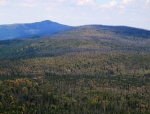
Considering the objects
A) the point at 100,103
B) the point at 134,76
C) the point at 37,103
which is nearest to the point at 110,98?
the point at 100,103

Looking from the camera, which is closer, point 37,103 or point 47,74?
point 37,103

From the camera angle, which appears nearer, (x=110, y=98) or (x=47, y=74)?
(x=110, y=98)

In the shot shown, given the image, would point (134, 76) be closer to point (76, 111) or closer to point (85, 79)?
point (85, 79)

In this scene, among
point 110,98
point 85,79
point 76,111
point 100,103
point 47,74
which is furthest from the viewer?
point 47,74

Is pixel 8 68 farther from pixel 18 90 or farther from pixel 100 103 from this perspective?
pixel 100 103

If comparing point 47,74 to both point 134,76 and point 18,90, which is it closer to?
point 18,90

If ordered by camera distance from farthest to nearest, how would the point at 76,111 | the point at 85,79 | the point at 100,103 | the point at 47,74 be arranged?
the point at 47,74 → the point at 85,79 → the point at 100,103 → the point at 76,111

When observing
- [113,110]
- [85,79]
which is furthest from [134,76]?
[113,110]

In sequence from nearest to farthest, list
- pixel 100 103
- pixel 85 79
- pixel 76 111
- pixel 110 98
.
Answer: pixel 76 111
pixel 100 103
pixel 110 98
pixel 85 79
